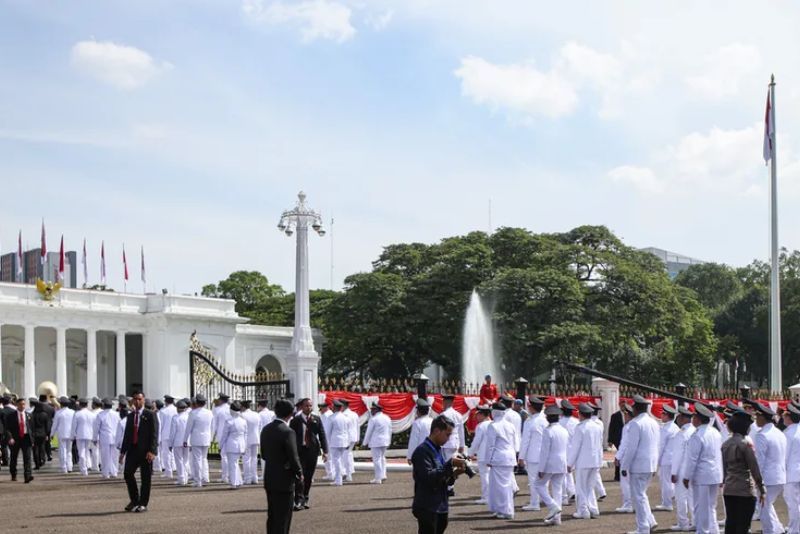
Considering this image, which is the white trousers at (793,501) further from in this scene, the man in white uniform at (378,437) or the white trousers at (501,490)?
the man in white uniform at (378,437)

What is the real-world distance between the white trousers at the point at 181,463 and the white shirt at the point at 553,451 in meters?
9.24

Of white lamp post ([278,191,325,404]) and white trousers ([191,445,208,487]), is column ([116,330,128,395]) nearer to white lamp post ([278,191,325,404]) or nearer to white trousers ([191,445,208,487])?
white lamp post ([278,191,325,404])

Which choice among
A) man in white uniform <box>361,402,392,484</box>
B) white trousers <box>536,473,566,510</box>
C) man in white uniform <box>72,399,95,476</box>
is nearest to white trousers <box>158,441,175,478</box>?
man in white uniform <box>72,399,95,476</box>

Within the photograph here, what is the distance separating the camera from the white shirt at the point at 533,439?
672 inches

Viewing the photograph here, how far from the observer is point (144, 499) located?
17.0 meters

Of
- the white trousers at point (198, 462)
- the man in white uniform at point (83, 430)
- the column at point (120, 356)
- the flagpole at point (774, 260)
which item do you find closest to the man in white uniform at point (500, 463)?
the white trousers at point (198, 462)

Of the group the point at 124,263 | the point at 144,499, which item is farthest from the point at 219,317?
the point at 144,499

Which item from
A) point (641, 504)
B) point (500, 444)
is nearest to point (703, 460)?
point (641, 504)

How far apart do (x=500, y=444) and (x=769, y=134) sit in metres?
24.4

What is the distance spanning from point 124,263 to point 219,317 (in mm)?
7023

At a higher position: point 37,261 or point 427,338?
point 37,261

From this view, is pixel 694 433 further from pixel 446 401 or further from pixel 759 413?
pixel 446 401

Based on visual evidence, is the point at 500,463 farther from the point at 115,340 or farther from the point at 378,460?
the point at 115,340

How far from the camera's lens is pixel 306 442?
17641 millimetres
